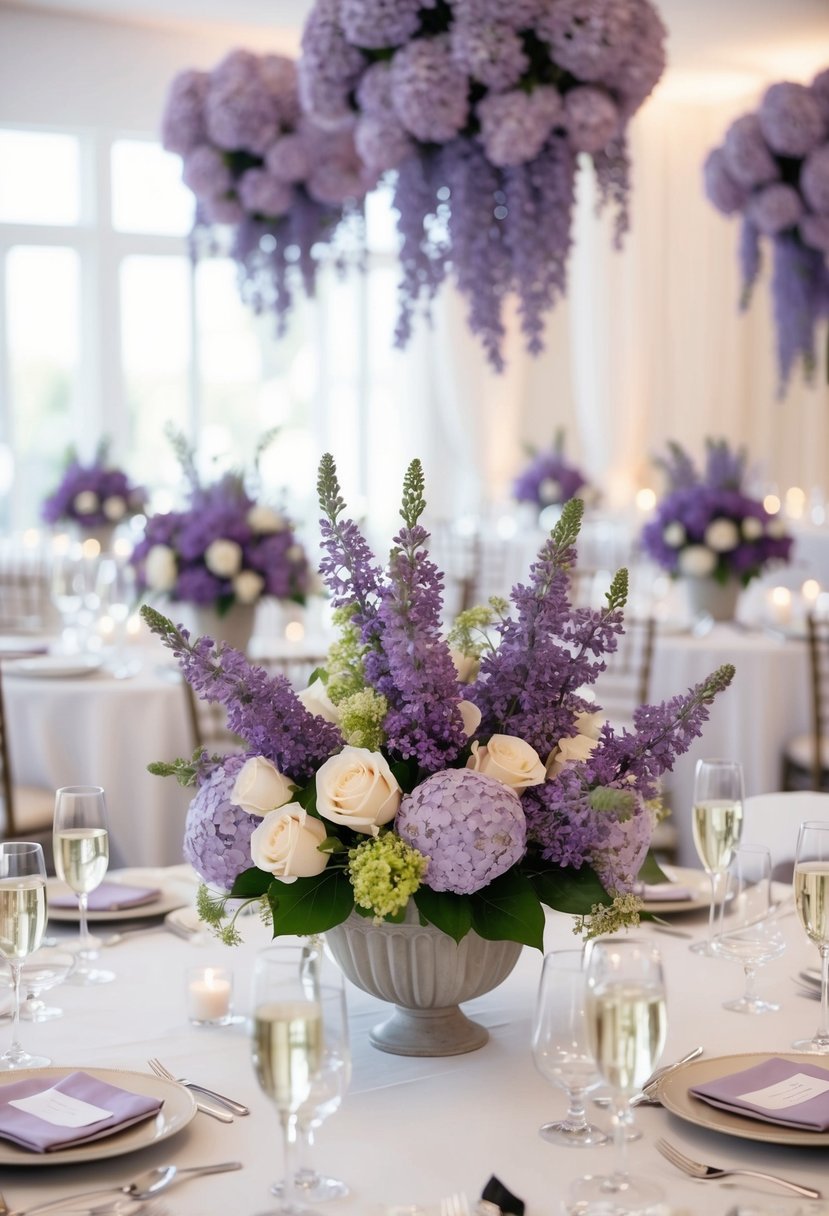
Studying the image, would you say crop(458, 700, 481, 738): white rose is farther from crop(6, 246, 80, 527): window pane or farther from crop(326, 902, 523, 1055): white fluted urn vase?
crop(6, 246, 80, 527): window pane

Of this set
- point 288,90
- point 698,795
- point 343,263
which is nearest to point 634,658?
point 343,263

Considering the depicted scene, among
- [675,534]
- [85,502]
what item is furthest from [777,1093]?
[85,502]

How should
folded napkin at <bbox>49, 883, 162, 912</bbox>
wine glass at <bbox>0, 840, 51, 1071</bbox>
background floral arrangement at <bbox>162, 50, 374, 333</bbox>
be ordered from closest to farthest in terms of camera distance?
1. wine glass at <bbox>0, 840, 51, 1071</bbox>
2. folded napkin at <bbox>49, 883, 162, 912</bbox>
3. background floral arrangement at <bbox>162, 50, 374, 333</bbox>

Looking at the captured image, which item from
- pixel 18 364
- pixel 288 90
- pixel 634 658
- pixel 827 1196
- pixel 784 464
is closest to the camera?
pixel 827 1196

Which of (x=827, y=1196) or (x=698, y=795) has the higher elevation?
(x=698, y=795)

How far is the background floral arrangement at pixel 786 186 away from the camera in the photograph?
13.0ft

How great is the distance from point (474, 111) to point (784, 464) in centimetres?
876

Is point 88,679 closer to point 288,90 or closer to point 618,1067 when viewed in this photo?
point 288,90

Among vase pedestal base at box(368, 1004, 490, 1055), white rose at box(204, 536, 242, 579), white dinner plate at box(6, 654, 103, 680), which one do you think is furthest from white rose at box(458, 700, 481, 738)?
white dinner plate at box(6, 654, 103, 680)

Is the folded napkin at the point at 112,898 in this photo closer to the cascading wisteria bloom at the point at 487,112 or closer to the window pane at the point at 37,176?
the cascading wisteria bloom at the point at 487,112

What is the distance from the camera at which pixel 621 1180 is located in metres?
1.24

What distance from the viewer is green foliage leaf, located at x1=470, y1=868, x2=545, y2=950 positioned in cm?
146

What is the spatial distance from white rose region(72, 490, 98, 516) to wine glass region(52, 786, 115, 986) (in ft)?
15.1

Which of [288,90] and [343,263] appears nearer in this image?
[288,90]
